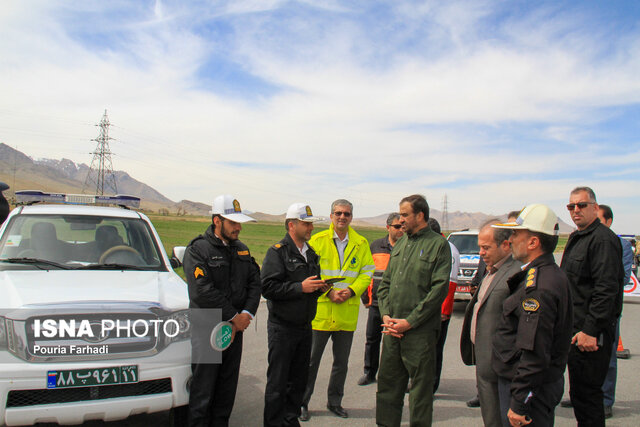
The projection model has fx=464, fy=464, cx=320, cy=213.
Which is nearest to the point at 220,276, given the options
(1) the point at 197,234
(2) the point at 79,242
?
(2) the point at 79,242

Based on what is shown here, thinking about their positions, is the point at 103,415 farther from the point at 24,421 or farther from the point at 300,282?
the point at 300,282

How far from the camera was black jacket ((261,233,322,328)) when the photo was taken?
4.03 meters

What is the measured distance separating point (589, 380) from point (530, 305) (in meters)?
1.49

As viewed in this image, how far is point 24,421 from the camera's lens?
3.20 metres

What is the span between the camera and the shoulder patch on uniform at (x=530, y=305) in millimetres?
2680

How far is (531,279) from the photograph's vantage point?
2.77m

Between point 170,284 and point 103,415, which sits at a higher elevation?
point 170,284

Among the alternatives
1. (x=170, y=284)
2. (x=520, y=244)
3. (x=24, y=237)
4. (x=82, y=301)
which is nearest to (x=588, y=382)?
(x=520, y=244)

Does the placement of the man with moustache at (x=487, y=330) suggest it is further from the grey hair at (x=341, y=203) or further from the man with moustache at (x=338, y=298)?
the grey hair at (x=341, y=203)

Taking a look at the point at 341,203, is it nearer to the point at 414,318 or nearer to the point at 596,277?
the point at 414,318

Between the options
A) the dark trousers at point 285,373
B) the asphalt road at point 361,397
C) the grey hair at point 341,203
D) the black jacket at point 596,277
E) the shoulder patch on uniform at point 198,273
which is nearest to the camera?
the shoulder patch on uniform at point 198,273

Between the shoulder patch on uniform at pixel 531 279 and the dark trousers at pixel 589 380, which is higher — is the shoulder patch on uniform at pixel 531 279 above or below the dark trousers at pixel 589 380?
above

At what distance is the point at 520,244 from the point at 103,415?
3.15 meters

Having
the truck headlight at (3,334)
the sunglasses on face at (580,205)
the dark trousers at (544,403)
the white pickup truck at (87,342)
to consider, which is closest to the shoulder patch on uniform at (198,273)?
the white pickup truck at (87,342)
